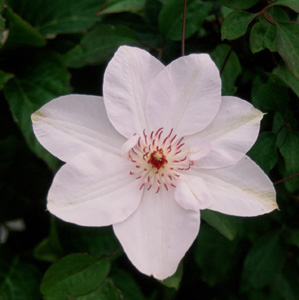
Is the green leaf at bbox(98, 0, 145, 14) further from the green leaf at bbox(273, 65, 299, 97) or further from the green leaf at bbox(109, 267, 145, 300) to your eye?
the green leaf at bbox(109, 267, 145, 300)

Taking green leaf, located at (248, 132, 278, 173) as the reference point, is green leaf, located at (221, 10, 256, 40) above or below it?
above

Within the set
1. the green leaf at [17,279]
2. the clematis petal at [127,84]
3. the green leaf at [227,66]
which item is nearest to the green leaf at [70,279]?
the green leaf at [17,279]

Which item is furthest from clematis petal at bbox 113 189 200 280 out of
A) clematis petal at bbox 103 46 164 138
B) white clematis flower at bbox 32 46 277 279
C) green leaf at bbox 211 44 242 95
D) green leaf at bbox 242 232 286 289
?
green leaf at bbox 242 232 286 289

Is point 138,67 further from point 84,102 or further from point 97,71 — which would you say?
point 97,71

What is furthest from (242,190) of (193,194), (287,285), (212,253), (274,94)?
(287,285)

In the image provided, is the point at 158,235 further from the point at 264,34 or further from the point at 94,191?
the point at 264,34

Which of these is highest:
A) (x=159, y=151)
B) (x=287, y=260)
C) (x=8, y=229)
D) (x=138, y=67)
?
(x=138, y=67)

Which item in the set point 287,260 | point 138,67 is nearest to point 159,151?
point 138,67
